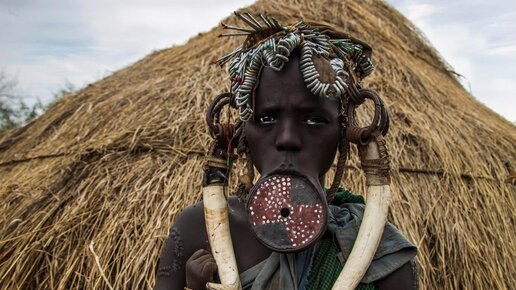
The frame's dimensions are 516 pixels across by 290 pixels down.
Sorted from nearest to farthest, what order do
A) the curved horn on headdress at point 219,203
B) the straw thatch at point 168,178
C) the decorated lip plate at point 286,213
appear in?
the decorated lip plate at point 286,213 → the curved horn on headdress at point 219,203 → the straw thatch at point 168,178

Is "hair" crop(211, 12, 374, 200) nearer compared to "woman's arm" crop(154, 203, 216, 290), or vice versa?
"hair" crop(211, 12, 374, 200)

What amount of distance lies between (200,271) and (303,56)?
0.58 m

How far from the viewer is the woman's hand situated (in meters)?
1.48

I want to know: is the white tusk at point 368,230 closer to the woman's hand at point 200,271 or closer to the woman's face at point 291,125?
the woman's face at point 291,125

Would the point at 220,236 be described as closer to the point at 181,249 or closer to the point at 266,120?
the point at 181,249

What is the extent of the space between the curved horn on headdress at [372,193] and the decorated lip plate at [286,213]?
156 millimetres

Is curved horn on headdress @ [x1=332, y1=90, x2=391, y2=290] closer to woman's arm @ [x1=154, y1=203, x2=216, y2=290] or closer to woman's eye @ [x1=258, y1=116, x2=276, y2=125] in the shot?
woman's eye @ [x1=258, y1=116, x2=276, y2=125]

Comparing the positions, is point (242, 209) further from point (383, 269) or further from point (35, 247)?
point (35, 247)

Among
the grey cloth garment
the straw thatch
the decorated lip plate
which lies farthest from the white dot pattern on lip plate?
the straw thatch

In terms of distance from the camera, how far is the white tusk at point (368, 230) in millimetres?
1469

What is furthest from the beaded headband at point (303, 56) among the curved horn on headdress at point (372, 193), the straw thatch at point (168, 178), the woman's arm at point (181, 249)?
the straw thatch at point (168, 178)

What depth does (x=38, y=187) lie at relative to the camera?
3.79m

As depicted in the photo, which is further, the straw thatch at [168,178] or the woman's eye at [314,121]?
the straw thatch at [168,178]

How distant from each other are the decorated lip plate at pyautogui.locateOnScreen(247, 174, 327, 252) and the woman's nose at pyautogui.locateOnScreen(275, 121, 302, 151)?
68 mm
